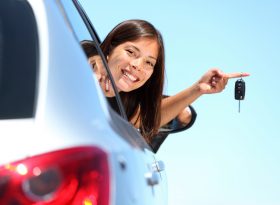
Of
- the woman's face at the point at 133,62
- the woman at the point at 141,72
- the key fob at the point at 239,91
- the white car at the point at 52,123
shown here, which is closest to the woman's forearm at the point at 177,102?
the woman at the point at 141,72

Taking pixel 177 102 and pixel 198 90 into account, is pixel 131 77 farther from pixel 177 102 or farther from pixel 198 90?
pixel 198 90

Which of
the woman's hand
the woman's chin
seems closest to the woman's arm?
the woman's hand

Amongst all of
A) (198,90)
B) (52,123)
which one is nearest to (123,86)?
(198,90)

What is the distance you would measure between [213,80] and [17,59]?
3.59 m

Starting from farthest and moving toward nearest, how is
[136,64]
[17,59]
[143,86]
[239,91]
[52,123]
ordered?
[239,91]
[143,86]
[136,64]
[17,59]
[52,123]

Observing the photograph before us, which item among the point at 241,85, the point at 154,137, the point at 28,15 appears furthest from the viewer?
the point at 241,85

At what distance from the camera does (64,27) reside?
182 centimetres

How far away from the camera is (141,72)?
177 inches

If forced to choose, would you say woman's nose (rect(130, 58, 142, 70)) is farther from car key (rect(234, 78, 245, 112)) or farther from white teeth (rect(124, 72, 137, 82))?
car key (rect(234, 78, 245, 112))

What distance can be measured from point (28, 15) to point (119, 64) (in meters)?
2.75

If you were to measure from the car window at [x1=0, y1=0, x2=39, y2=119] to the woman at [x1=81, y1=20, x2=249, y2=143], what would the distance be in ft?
8.49

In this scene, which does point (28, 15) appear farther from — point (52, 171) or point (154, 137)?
point (154, 137)

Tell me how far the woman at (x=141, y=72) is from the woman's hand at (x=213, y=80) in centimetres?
20

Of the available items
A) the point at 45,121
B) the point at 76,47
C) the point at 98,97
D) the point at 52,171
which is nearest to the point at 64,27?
the point at 76,47
